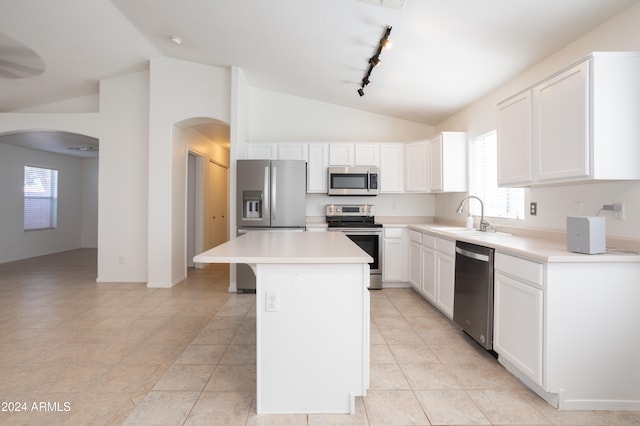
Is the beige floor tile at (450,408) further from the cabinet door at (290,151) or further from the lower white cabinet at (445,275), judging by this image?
the cabinet door at (290,151)

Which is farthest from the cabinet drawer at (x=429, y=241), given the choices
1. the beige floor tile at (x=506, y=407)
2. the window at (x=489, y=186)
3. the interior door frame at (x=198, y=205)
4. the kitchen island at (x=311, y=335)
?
the interior door frame at (x=198, y=205)

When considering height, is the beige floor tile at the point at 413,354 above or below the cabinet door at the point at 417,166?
below

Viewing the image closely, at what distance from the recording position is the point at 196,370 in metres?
2.36

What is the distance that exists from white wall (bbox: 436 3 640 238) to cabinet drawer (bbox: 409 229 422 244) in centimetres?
93

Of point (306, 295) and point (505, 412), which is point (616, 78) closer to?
point (505, 412)

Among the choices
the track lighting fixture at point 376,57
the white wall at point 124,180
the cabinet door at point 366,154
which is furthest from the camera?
the white wall at point 124,180

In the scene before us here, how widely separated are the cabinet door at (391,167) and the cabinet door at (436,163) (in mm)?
448

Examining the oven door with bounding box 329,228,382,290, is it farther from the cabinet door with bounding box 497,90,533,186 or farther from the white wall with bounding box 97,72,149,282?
the white wall with bounding box 97,72,149,282

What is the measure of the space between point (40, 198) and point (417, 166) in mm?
8412

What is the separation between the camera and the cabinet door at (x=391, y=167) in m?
4.82

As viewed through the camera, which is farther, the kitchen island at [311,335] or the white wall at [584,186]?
the white wall at [584,186]

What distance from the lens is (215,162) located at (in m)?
7.04

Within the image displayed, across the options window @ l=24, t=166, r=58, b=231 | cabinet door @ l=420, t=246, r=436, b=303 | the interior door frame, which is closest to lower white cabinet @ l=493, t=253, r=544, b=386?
cabinet door @ l=420, t=246, r=436, b=303

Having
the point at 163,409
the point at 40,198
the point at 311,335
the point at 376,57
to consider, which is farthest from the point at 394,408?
the point at 40,198
